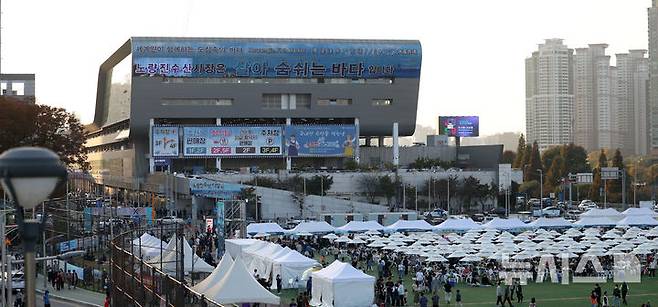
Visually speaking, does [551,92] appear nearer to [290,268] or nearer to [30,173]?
[290,268]

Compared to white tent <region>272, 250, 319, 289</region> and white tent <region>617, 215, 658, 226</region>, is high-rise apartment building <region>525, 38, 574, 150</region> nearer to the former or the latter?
white tent <region>617, 215, 658, 226</region>

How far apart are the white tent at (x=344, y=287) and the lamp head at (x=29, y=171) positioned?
22.3m

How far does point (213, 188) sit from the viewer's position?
72.8m

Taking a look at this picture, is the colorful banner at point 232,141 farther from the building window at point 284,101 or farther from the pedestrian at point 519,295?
the pedestrian at point 519,295

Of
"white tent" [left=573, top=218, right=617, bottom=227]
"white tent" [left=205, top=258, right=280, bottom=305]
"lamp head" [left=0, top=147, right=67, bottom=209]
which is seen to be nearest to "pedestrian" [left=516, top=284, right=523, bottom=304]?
"white tent" [left=205, top=258, right=280, bottom=305]

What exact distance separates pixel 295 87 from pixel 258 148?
6462mm

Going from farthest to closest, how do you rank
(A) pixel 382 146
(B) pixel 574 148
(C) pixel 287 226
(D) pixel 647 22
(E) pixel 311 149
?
(D) pixel 647 22, (B) pixel 574 148, (A) pixel 382 146, (E) pixel 311 149, (C) pixel 287 226

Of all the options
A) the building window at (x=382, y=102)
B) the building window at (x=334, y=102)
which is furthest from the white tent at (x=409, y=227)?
the building window at (x=382, y=102)

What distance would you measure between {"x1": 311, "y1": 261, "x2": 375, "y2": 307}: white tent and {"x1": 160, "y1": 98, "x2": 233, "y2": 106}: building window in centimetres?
6094

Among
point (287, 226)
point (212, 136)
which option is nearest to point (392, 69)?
point (212, 136)

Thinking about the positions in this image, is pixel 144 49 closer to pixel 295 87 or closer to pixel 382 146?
pixel 295 87

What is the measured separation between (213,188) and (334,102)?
21494mm

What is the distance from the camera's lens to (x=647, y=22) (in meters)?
155

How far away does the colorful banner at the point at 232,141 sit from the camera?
87.2 metres
